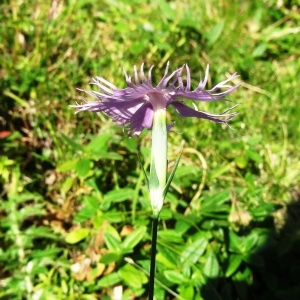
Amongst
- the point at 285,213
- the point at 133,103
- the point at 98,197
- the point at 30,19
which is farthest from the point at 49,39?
the point at 133,103

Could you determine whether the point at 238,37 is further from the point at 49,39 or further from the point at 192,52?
the point at 49,39

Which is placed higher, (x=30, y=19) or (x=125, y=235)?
(x=30, y=19)

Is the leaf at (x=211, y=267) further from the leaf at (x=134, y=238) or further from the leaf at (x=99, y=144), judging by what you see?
the leaf at (x=99, y=144)

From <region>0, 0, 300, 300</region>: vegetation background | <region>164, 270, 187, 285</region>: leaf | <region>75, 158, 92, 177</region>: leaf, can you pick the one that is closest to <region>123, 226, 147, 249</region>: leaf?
<region>0, 0, 300, 300</region>: vegetation background

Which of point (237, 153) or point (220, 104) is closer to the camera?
point (237, 153)

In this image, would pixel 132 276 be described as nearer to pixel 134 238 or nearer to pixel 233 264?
pixel 134 238

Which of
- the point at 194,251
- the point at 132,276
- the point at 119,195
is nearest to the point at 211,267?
the point at 194,251

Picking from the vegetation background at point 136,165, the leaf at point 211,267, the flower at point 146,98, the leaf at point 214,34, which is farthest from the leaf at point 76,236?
the leaf at point 214,34

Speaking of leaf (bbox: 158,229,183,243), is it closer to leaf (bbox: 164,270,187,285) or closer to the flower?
leaf (bbox: 164,270,187,285)
